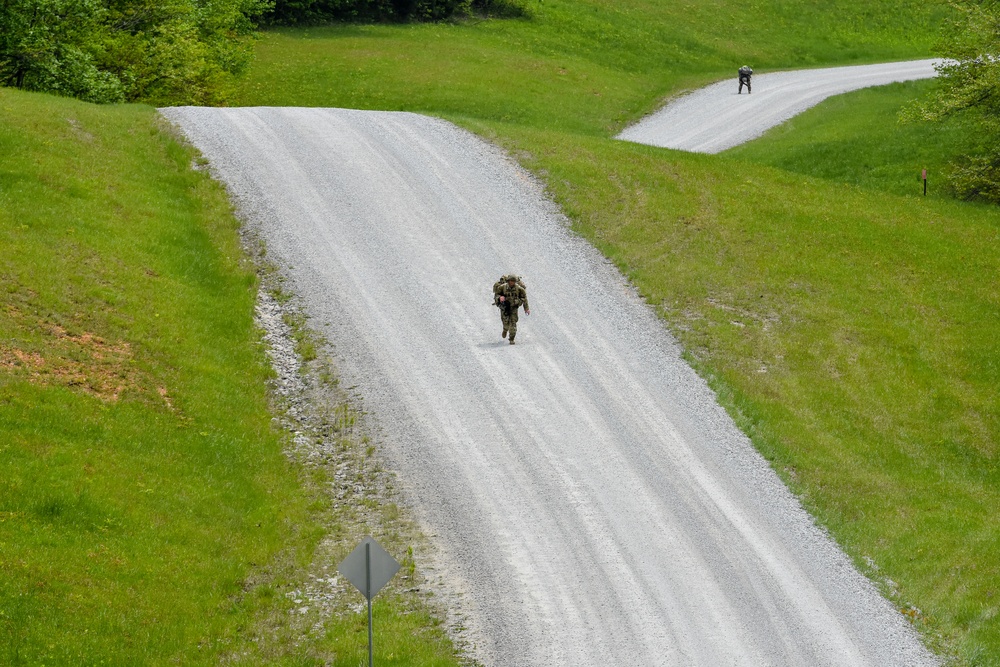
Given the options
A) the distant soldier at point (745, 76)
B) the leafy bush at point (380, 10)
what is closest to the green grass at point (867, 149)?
the distant soldier at point (745, 76)

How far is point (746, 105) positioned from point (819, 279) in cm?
2644

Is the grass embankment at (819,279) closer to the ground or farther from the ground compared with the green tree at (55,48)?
closer to the ground

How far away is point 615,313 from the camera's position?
26.5 metres

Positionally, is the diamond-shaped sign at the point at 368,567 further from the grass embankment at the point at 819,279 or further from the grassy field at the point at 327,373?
the grass embankment at the point at 819,279

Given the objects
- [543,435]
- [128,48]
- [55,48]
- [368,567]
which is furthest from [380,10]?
[368,567]

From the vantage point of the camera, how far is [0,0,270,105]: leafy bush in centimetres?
3422

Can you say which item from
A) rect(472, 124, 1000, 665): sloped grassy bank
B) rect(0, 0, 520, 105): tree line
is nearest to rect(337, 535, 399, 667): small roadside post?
rect(472, 124, 1000, 665): sloped grassy bank

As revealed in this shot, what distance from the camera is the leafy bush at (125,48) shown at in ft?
112

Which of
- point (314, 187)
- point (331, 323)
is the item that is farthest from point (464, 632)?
point (314, 187)

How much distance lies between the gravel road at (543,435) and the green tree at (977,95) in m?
15.4

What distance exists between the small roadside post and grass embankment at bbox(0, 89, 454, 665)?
183 centimetres

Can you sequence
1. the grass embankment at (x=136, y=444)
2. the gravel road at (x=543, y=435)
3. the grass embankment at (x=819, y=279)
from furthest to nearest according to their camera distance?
the grass embankment at (x=819, y=279)
the gravel road at (x=543, y=435)
the grass embankment at (x=136, y=444)

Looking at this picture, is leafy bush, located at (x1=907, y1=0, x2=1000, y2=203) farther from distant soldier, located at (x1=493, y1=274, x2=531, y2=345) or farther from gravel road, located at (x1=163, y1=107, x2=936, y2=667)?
distant soldier, located at (x1=493, y1=274, x2=531, y2=345)

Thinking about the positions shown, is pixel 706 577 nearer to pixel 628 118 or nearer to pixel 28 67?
pixel 28 67
